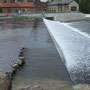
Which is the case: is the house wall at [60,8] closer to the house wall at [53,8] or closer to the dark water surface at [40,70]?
the house wall at [53,8]

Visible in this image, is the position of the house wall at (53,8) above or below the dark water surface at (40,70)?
above

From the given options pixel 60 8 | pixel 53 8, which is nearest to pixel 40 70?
pixel 60 8

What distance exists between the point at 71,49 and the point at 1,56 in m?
6.27

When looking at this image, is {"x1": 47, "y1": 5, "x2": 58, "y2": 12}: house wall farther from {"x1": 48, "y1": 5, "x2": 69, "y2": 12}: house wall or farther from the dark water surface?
the dark water surface

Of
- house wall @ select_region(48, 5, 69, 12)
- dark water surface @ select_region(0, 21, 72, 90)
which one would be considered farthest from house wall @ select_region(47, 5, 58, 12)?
dark water surface @ select_region(0, 21, 72, 90)

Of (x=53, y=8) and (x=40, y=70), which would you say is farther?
(x=53, y=8)

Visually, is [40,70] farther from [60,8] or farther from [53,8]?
[53,8]

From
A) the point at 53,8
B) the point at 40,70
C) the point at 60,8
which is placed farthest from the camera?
the point at 53,8

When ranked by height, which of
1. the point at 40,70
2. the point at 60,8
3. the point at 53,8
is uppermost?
the point at 53,8

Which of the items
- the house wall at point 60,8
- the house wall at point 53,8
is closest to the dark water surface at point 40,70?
the house wall at point 60,8

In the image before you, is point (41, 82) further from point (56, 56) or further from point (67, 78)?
point (56, 56)

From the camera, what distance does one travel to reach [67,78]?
1312 cm

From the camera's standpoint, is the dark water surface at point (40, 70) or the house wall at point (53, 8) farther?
the house wall at point (53, 8)

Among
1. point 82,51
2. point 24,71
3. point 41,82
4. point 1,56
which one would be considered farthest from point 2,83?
point 1,56
